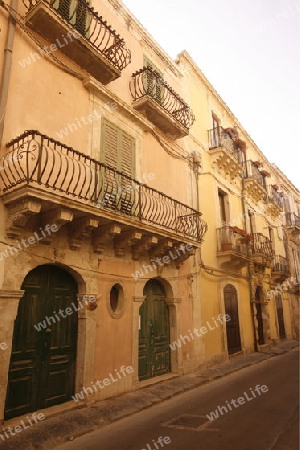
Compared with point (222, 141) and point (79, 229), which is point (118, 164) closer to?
point (79, 229)

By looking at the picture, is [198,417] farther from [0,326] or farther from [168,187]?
[168,187]

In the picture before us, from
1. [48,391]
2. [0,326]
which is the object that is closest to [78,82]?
[0,326]

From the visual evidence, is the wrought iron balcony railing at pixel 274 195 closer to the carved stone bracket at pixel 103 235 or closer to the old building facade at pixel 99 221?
the old building facade at pixel 99 221

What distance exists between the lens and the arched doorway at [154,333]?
7.89m

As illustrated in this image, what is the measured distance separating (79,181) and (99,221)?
1119 millimetres

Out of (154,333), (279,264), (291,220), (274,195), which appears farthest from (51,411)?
(291,220)

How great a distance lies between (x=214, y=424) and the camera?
517 centimetres

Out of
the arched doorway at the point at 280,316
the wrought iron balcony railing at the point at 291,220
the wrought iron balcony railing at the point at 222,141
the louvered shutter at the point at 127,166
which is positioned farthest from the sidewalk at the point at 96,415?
the wrought iron balcony railing at the point at 291,220

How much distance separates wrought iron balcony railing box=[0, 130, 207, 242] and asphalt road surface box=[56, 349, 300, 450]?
3.79 m

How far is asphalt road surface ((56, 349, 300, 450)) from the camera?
4.44 m

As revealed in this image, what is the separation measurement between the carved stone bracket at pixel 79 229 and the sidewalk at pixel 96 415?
306cm

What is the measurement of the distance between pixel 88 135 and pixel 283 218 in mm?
18966

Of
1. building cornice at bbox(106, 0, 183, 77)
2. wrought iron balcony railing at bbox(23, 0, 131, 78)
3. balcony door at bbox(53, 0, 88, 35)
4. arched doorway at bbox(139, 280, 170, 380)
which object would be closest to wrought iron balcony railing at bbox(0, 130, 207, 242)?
arched doorway at bbox(139, 280, 170, 380)

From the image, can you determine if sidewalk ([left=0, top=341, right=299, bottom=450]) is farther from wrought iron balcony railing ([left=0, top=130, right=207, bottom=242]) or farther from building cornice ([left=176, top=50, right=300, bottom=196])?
building cornice ([left=176, top=50, right=300, bottom=196])
